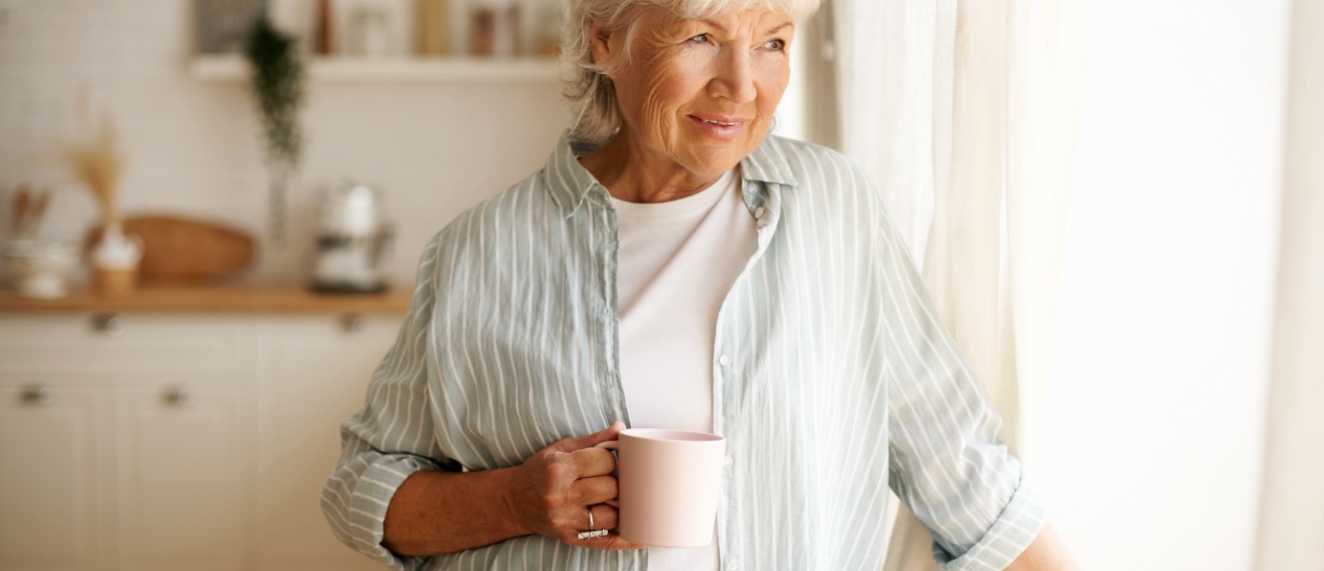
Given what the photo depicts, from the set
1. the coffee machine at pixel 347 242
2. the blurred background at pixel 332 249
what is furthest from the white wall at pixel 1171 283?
the coffee machine at pixel 347 242

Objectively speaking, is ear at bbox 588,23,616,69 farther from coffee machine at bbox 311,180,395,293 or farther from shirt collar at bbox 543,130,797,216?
coffee machine at bbox 311,180,395,293

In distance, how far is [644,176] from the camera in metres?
1.10

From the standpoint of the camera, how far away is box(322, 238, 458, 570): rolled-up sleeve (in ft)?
3.56

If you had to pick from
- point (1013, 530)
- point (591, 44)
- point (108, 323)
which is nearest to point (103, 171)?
point (108, 323)

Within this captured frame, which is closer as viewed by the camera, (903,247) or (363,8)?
(903,247)

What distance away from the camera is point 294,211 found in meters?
3.38

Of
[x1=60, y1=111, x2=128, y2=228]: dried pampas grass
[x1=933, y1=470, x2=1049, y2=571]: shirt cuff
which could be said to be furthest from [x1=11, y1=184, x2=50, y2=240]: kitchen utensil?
[x1=933, y1=470, x2=1049, y2=571]: shirt cuff

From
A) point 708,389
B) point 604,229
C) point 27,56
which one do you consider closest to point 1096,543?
point 708,389

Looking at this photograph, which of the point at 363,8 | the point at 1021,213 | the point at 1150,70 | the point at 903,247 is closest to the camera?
the point at 1150,70

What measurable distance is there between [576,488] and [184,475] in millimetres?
2374

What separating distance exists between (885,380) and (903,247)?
0.15m

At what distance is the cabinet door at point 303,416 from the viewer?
279 cm

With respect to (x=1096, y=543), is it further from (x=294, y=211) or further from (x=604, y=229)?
(x=294, y=211)

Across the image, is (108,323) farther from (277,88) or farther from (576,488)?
(576,488)
